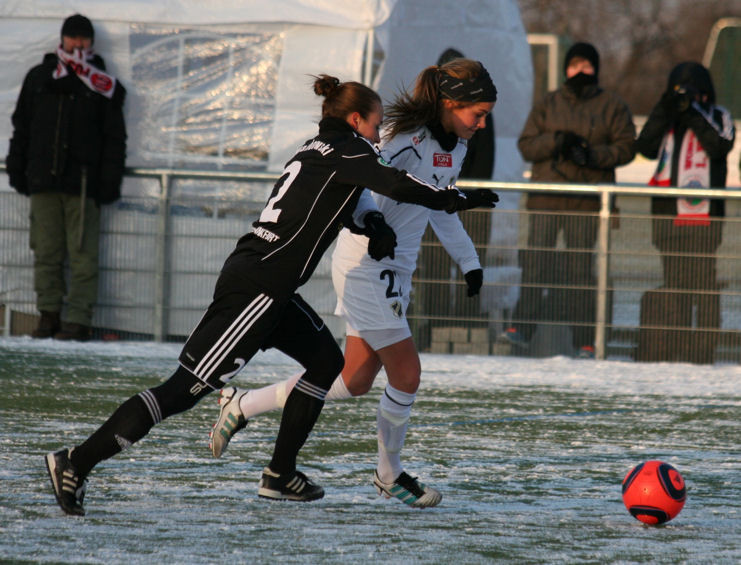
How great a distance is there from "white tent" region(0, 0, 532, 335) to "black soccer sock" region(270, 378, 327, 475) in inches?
236

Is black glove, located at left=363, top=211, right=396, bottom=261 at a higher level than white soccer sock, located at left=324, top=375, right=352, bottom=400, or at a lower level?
higher

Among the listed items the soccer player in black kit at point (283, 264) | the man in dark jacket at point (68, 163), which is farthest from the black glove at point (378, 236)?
the man in dark jacket at point (68, 163)

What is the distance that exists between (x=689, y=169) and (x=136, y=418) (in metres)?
6.99

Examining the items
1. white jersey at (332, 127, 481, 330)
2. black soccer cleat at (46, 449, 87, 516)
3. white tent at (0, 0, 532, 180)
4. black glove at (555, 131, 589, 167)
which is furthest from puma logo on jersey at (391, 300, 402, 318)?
white tent at (0, 0, 532, 180)

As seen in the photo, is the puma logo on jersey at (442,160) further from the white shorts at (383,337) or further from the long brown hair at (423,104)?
the white shorts at (383,337)

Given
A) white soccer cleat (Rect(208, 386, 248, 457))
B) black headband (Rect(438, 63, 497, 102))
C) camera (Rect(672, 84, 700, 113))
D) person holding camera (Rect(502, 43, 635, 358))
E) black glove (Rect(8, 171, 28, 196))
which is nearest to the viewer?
black headband (Rect(438, 63, 497, 102))

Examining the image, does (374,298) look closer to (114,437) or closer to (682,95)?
(114,437)

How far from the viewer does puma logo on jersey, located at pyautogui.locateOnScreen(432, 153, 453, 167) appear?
571cm

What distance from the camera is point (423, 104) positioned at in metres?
5.68

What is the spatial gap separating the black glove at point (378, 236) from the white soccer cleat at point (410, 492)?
→ 2.89 feet

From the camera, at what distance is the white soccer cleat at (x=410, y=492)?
542 cm

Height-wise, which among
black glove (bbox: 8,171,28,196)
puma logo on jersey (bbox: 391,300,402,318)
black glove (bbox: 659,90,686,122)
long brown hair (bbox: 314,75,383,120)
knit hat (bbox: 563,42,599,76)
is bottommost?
puma logo on jersey (bbox: 391,300,402,318)

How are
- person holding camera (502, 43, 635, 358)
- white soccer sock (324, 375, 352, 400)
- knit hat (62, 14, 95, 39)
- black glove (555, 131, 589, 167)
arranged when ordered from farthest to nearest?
1. knit hat (62, 14, 95, 39)
2. person holding camera (502, 43, 635, 358)
3. black glove (555, 131, 589, 167)
4. white soccer sock (324, 375, 352, 400)

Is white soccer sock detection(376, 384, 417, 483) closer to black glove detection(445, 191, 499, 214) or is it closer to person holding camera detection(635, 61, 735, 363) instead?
black glove detection(445, 191, 499, 214)
